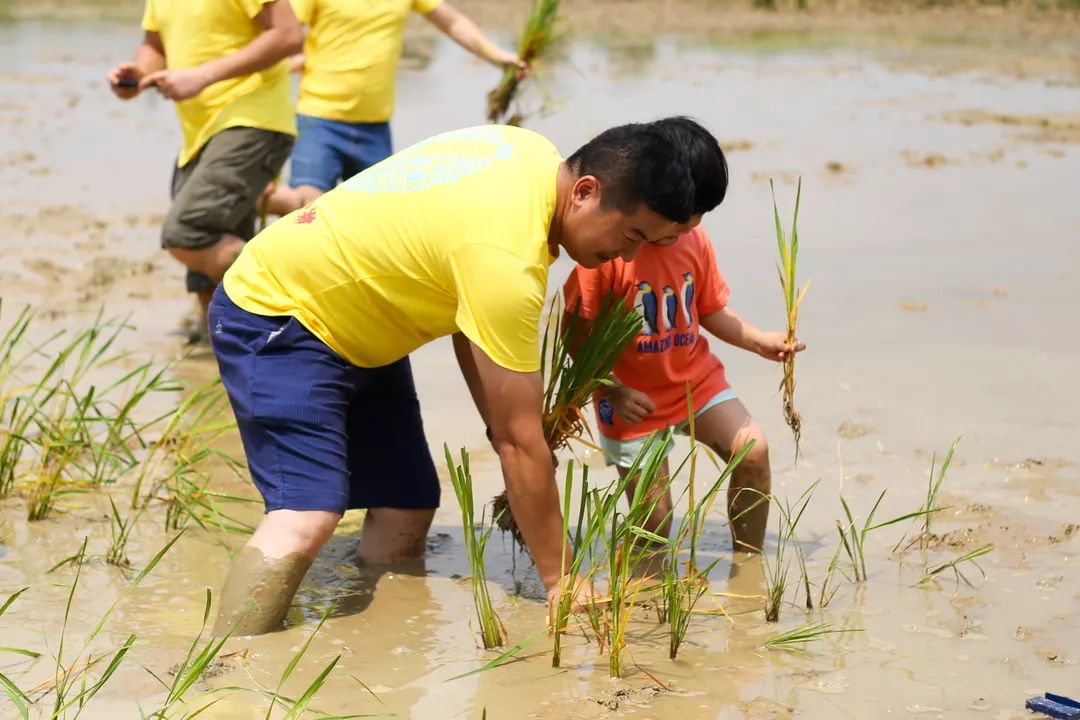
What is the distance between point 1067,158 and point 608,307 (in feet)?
21.8

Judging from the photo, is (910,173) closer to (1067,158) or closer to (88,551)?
(1067,158)

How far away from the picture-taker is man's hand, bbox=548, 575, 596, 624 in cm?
313

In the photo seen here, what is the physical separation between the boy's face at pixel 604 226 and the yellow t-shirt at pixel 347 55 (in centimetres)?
289

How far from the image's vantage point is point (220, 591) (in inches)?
141

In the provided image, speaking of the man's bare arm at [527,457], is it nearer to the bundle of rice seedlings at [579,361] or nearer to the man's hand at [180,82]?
the bundle of rice seedlings at [579,361]

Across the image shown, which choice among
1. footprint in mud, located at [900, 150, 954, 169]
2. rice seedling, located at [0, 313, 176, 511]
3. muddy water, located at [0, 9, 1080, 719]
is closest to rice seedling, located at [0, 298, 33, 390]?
rice seedling, located at [0, 313, 176, 511]

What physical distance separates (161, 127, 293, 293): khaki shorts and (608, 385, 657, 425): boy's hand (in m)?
2.29

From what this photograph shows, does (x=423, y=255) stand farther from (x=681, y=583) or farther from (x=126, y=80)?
(x=126, y=80)

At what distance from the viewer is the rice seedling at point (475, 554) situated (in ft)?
10.0

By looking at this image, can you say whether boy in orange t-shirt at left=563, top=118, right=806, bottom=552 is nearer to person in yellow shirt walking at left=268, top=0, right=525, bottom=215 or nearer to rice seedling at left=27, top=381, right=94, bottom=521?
rice seedling at left=27, top=381, right=94, bottom=521

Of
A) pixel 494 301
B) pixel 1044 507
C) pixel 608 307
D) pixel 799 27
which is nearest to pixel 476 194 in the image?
pixel 494 301

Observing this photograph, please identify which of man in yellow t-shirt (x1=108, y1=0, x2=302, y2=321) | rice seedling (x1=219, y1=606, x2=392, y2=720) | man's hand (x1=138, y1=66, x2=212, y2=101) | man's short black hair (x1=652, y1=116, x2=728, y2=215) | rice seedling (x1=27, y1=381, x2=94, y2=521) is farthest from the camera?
man in yellow t-shirt (x1=108, y1=0, x2=302, y2=321)

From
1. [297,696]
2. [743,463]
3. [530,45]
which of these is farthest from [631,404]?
[530,45]

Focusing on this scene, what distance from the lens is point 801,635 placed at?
10.3 feet
